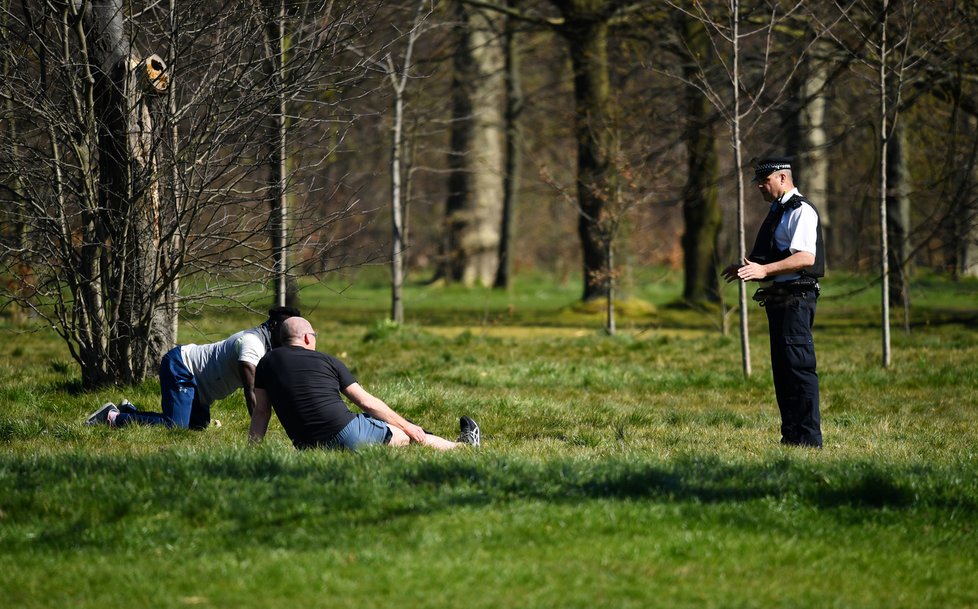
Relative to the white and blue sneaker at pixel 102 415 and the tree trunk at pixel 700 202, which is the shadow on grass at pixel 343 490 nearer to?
the white and blue sneaker at pixel 102 415

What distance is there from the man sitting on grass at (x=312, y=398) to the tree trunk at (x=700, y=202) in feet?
40.4

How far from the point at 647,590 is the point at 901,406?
6.71 meters

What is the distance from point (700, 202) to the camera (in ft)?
71.0

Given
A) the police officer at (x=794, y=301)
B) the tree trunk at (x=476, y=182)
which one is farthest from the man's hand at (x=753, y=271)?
the tree trunk at (x=476, y=182)

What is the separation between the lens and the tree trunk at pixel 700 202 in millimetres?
19922

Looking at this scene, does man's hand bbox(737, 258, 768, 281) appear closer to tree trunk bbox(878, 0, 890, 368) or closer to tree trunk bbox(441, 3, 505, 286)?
tree trunk bbox(878, 0, 890, 368)

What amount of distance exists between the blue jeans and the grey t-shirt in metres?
0.06

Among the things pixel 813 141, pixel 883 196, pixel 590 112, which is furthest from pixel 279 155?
pixel 813 141

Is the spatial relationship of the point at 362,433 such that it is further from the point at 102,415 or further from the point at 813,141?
the point at 813,141

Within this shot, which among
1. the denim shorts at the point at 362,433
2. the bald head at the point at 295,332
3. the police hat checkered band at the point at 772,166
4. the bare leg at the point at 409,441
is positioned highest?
the police hat checkered band at the point at 772,166

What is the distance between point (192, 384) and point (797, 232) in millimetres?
4880

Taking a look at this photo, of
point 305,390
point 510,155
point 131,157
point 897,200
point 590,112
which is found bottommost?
point 305,390

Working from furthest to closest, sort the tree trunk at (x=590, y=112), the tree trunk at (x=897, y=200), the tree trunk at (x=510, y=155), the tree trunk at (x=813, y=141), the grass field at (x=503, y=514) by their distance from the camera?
the tree trunk at (x=510, y=155) < the tree trunk at (x=897, y=200) < the tree trunk at (x=590, y=112) < the tree trunk at (x=813, y=141) < the grass field at (x=503, y=514)

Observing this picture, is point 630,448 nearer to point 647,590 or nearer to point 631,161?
point 647,590
